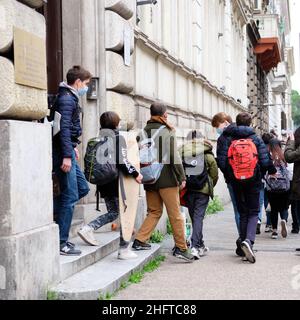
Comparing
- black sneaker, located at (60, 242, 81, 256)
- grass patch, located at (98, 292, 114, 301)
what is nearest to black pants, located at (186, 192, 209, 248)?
black sneaker, located at (60, 242, 81, 256)

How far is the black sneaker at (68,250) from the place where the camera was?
269 inches

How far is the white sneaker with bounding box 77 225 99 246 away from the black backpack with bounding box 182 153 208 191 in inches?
62.2

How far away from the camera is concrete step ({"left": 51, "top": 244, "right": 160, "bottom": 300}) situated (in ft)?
19.2

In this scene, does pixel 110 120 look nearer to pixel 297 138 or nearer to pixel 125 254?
pixel 125 254

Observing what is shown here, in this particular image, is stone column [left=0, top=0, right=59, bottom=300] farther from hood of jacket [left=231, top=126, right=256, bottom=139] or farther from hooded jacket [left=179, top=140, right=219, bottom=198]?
hood of jacket [left=231, top=126, right=256, bottom=139]

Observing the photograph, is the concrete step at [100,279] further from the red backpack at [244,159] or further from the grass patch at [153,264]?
the red backpack at [244,159]

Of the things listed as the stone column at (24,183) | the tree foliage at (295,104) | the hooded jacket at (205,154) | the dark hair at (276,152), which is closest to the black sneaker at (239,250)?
the hooded jacket at (205,154)

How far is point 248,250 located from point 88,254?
83.2 inches

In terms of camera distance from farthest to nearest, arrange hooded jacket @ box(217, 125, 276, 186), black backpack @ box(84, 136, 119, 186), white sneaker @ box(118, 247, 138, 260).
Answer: hooded jacket @ box(217, 125, 276, 186) < white sneaker @ box(118, 247, 138, 260) < black backpack @ box(84, 136, 119, 186)

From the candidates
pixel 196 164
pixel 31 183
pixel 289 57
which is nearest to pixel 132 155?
pixel 196 164

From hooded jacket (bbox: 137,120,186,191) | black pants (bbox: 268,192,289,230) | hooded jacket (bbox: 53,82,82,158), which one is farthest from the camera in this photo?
black pants (bbox: 268,192,289,230)

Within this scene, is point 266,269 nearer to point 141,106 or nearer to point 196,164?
point 196,164
